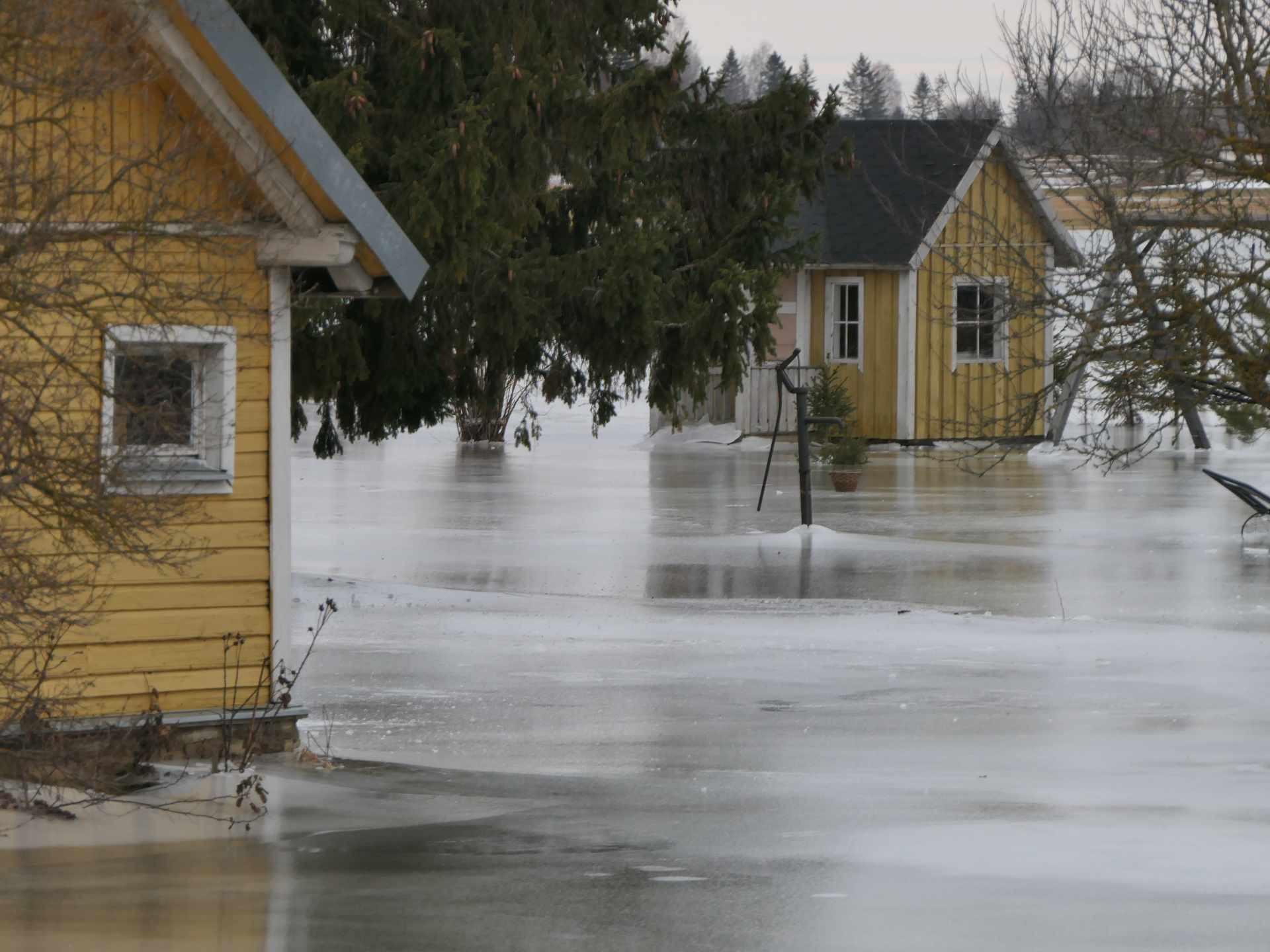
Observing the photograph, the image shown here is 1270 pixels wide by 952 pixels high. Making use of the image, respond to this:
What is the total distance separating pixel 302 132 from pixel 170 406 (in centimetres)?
214

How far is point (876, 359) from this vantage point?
39.7 metres

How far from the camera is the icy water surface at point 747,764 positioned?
7.10 m

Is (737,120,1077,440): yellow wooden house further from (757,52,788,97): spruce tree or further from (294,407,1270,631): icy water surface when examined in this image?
(757,52,788,97): spruce tree

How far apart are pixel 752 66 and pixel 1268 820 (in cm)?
13547

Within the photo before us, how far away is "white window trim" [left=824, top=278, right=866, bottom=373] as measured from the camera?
39.7 meters

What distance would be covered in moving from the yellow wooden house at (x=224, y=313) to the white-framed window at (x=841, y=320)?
30.0 m

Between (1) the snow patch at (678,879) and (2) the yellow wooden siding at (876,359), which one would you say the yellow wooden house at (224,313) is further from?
(2) the yellow wooden siding at (876,359)

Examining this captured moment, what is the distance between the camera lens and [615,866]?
7.86m

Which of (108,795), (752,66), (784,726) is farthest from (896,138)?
(752,66)

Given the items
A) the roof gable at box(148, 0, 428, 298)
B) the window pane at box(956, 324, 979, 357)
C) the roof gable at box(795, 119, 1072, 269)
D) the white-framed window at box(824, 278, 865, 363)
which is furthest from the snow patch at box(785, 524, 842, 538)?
the window pane at box(956, 324, 979, 357)

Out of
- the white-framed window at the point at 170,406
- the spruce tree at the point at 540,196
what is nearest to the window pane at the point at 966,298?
the spruce tree at the point at 540,196

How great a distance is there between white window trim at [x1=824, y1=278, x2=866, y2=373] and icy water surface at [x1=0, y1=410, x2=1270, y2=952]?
17.9 metres

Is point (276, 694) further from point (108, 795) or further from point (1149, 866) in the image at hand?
point (1149, 866)

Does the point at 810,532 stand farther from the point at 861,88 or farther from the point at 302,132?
the point at 861,88
